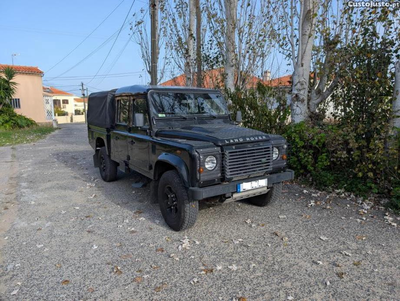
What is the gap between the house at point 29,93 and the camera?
26766mm

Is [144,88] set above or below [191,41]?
below

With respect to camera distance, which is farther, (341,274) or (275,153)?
(275,153)

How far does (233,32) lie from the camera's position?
28.6ft

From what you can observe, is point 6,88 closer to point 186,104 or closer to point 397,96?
point 186,104

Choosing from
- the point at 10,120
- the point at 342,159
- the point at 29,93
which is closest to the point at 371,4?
the point at 342,159

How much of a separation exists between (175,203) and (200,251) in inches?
31.7

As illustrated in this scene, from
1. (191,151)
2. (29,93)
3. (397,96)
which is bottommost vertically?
(191,151)

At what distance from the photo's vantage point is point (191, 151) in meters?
3.53

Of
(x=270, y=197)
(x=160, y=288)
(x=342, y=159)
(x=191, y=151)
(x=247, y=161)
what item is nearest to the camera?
(x=160, y=288)

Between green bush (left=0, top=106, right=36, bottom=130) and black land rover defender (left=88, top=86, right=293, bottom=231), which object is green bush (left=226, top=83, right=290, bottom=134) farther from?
green bush (left=0, top=106, right=36, bottom=130)

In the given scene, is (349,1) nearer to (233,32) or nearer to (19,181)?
(233,32)

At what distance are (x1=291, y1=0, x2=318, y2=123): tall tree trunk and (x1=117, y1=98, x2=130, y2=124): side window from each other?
3837 mm

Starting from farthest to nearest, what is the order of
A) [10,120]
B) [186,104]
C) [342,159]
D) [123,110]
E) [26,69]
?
[26,69] < [10,120] < [123,110] < [342,159] < [186,104]

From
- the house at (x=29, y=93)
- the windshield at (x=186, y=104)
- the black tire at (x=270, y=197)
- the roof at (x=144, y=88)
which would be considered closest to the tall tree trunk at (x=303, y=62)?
the windshield at (x=186, y=104)
